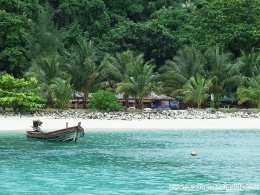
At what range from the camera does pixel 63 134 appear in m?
31.4

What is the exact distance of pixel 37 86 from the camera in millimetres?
43844

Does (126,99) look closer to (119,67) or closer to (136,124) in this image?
(119,67)

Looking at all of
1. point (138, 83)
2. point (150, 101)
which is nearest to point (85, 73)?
point (138, 83)

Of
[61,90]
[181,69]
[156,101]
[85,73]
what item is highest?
[181,69]

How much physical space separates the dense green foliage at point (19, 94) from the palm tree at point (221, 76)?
44.6 ft

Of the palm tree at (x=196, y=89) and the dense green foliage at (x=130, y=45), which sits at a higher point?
the dense green foliage at (x=130, y=45)

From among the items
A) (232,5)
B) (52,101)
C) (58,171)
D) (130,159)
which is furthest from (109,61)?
(58,171)

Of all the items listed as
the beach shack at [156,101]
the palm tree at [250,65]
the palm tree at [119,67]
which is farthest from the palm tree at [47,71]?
the palm tree at [250,65]

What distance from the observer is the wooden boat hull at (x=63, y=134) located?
31.2 m

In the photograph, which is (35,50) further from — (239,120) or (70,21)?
(239,120)

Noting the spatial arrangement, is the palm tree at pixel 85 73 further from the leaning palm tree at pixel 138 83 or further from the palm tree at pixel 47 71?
the leaning palm tree at pixel 138 83

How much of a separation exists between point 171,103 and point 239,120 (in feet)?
36.1

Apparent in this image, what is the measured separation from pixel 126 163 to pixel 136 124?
17.3 meters

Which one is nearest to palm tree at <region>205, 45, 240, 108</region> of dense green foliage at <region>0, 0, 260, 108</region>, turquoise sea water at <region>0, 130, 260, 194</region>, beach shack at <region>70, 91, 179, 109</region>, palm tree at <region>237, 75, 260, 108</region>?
dense green foliage at <region>0, 0, 260, 108</region>
